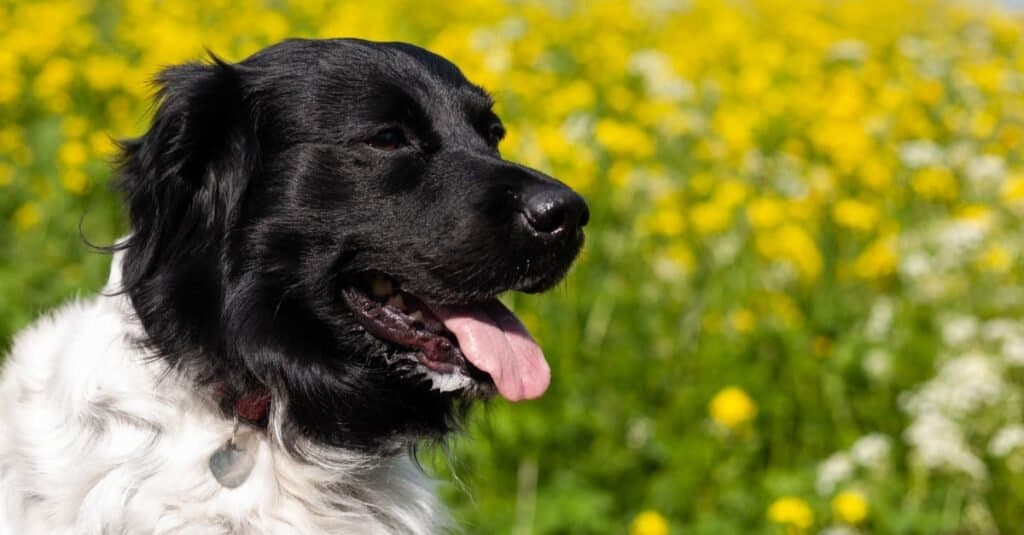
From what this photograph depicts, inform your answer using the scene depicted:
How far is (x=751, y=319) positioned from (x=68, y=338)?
10.4 ft

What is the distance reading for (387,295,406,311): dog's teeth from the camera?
2.82 meters

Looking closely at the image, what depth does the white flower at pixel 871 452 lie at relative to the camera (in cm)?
427

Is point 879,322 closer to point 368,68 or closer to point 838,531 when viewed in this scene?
point 838,531

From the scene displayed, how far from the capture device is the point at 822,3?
11.8 meters

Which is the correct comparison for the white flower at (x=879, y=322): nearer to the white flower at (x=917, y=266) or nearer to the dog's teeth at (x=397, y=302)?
the white flower at (x=917, y=266)

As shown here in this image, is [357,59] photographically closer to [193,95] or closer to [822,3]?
[193,95]

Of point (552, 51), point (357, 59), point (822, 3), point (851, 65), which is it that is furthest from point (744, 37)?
point (357, 59)

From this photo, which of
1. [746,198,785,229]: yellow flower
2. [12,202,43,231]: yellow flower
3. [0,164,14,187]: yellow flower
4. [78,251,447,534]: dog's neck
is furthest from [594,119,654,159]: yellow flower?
[78,251,447,534]: dog's neck

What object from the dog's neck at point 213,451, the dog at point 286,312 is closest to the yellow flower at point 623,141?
the dog at point 286,312

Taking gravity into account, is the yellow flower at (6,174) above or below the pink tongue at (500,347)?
below

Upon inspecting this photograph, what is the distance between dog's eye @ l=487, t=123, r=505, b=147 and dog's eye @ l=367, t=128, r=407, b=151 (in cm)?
35

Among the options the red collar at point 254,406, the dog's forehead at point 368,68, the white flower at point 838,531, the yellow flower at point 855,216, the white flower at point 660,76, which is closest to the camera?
the red collar at point 254,406

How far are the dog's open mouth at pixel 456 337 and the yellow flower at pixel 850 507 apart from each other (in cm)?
154

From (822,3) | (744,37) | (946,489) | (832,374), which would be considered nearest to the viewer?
(946,489)
